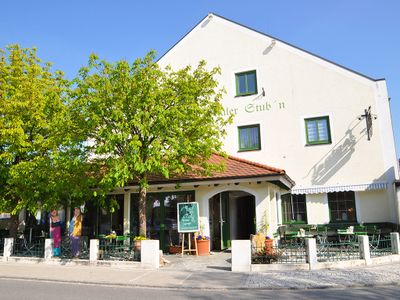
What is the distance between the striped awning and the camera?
16.6m

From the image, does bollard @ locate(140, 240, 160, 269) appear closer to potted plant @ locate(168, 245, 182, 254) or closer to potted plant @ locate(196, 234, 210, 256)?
potted plant @ locate(196, 234, 210, 256)

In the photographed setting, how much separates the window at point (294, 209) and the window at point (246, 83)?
19.8ft

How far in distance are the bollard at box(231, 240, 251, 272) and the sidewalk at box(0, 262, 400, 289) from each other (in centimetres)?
43

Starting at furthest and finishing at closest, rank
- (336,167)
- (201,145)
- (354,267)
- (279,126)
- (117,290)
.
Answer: (279,126) → (336,167) → (201,145) → (354,267) → (117,290)


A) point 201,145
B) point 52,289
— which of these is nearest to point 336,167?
point 201,145

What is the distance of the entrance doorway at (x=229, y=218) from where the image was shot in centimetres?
1700

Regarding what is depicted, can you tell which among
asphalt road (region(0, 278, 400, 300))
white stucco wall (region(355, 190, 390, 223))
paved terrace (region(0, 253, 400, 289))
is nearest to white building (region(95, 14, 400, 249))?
white stucco wall (region(355, 190, 390, 223))

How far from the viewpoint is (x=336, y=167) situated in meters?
17.6

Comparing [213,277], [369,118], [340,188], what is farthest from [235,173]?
[369,118]

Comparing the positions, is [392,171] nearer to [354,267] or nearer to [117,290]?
[354,267]

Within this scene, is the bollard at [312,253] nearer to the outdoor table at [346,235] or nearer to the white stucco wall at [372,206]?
the outdoor table at [346,235]

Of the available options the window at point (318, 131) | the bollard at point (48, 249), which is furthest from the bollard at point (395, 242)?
the bollard at point (48, 249)

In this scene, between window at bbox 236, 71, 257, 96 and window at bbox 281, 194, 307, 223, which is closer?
window at bbox 281, 194, 307, 223

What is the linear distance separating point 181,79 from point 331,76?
8755mm
